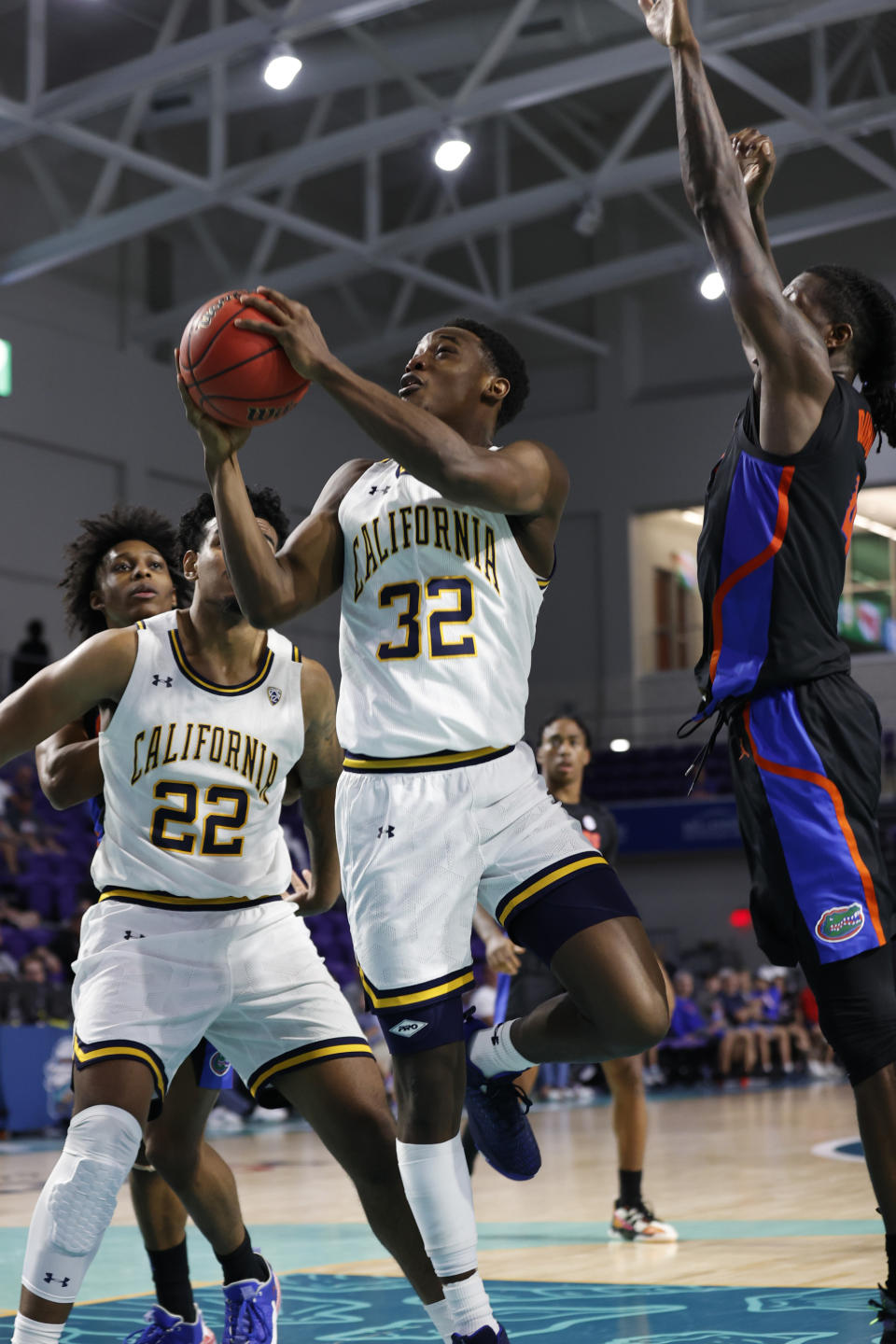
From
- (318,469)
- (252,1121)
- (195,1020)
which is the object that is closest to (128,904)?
(195,1020)

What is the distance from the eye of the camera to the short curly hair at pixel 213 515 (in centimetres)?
433

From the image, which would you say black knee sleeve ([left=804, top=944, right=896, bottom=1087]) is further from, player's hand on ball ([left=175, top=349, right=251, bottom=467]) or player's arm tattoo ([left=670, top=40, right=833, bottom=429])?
player's hand on ball ([left=175, top=349, right=251, bottom=467])

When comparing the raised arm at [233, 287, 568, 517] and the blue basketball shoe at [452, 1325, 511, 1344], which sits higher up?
the raised arm at [233, 287, 568, 517]

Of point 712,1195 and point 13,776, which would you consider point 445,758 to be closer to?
point 712,1195

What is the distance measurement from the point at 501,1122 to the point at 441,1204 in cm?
53

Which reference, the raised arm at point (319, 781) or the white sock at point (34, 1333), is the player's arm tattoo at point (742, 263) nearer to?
the raised arm at point (319, 781)

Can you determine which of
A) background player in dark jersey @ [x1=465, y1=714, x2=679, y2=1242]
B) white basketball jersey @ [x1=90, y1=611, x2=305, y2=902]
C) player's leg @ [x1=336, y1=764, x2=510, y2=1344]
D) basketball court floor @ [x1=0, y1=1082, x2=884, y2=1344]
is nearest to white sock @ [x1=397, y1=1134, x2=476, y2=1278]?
player's leg @ [x1=336, y1=764, x2=510, y2=1344]

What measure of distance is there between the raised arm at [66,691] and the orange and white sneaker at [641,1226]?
339 cm

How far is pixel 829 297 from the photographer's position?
3.75 meters

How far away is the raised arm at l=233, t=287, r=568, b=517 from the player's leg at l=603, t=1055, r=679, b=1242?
134 inches

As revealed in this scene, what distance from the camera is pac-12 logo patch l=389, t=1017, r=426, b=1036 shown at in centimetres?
331

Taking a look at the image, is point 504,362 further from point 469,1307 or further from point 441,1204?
point 469,1307

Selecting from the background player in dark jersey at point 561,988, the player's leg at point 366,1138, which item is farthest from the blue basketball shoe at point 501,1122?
the background player in dark jersey at point 561,988

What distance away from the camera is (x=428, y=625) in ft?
11.4
